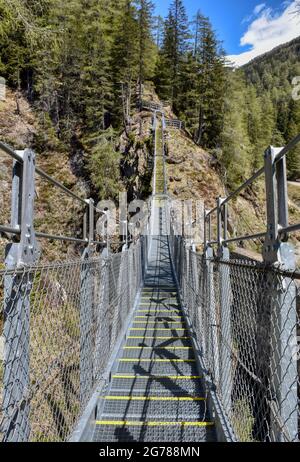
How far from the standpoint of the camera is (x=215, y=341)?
2.80 m

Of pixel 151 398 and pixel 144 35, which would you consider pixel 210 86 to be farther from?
pixel 151 398

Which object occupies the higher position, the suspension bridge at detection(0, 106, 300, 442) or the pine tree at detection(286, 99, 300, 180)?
the pine tree at detection(286, 99, 300, 180)

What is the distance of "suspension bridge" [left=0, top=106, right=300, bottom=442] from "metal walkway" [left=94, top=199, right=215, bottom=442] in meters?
0.01

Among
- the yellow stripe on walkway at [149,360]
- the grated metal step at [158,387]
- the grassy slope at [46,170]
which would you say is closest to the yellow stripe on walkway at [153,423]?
the grated metal step at [158,387]

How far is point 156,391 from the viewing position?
3168 mm

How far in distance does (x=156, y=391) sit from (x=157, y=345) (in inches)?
52.8

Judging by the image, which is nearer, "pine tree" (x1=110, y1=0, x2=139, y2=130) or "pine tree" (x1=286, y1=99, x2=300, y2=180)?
"pine tree" (x1=110, y1=0, x2=139, y2=130)

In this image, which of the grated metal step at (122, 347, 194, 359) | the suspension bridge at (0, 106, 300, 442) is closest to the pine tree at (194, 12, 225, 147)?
the suspension bridge at (0, 106, 300, 442)

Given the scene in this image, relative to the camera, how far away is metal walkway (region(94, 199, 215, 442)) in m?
2.51

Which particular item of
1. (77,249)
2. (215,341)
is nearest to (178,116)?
(77,249)

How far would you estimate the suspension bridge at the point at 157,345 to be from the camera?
1253 mm

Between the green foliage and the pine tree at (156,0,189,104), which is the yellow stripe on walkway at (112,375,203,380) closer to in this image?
the green foliage
